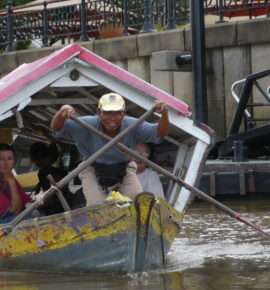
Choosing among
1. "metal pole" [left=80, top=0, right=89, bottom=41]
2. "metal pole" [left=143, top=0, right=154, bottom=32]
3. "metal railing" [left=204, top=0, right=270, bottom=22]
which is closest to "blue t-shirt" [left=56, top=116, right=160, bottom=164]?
"metal railing" [left=204, top=0, right=270, bottom=22]

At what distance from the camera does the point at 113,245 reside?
379 inches

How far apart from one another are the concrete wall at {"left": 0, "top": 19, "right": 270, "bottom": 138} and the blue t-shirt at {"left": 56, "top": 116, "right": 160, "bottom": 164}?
9.34 metres

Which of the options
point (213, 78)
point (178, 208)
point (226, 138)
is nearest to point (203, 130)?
point (178, 208)

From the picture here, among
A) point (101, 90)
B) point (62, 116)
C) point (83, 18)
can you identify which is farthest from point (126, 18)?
point (62, 116)

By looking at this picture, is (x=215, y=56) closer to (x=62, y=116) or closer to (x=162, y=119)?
(x=162, y=119)

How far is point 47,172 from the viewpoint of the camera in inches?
467

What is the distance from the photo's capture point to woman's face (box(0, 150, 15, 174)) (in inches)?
418

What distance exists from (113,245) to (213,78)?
36.4ft

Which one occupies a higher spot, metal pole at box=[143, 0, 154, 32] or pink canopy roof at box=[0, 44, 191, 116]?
pink canopy roof at box=[0, 44, 191, 116]

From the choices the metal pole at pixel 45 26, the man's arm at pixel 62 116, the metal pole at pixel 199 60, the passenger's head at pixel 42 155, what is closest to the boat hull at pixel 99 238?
the man's arm at pixel 62 116

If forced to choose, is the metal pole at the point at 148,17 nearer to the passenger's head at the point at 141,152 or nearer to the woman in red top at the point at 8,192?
the passenger's head at the point at 141,152

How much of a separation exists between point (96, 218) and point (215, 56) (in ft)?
36.4

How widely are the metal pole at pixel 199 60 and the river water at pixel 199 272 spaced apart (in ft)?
17.1

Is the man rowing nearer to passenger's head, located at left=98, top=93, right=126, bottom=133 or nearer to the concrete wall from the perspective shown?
passenger's head, located at left=98, top=93, right=126, bottom=133
